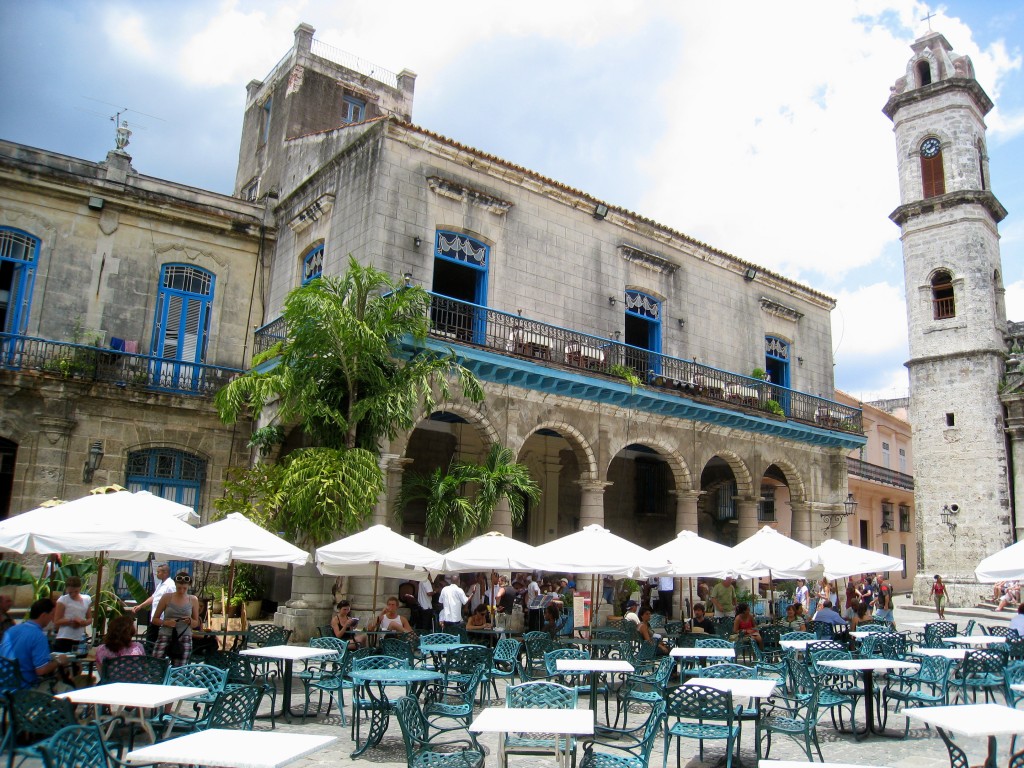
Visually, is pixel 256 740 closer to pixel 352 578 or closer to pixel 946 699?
pixel 946 699

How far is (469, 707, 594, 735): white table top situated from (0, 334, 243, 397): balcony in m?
12.6

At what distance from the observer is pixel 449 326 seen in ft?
49.5

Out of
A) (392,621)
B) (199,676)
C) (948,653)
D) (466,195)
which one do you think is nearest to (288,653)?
(199,676)

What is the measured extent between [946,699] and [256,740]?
23.4 feet

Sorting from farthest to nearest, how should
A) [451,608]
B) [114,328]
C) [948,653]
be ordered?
[114,328]
[451,608]
[948,653]

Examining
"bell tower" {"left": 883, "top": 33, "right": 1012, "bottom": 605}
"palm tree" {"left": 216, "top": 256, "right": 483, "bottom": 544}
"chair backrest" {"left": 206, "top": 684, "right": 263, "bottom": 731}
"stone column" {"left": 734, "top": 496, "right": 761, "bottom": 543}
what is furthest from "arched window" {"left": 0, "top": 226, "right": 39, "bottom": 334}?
"bell tower" {"left": 883, "top": 33, "right": 1012, "bottom": 605}

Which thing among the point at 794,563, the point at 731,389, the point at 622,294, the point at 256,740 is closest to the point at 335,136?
the point at 622,294

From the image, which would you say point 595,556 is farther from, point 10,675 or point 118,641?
point 10,675

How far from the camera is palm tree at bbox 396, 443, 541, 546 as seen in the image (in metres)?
13.5

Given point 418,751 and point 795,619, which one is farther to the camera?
point 795,619

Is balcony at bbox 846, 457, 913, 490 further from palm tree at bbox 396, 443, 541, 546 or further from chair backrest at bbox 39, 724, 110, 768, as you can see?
chair backrest at bbox 39, 724, 110, 768

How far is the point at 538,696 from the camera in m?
6.08

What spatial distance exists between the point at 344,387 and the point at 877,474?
25.1 m

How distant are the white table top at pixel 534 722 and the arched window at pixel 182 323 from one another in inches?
507
